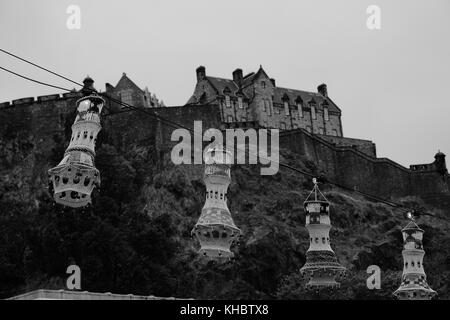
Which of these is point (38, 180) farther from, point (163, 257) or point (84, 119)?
point (84, 119)

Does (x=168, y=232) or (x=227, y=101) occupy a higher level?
(x=227, y=101)

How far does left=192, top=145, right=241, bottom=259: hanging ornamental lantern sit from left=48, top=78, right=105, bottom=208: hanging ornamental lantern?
216 centimetres

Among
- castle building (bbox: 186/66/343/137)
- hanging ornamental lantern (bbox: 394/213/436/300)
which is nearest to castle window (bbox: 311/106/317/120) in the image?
castle building (bbox: 186/66/343/137)

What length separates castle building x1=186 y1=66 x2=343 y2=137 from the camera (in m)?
60.8

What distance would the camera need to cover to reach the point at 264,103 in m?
61.5

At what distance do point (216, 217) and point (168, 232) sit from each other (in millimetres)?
33319

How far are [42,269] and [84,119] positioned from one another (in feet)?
110

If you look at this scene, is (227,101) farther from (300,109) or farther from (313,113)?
(313,113)

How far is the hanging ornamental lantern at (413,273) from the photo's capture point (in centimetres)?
1873

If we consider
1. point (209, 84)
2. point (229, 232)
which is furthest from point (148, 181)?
point (229, 232)

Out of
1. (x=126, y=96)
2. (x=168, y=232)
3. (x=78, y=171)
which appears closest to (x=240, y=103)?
(x=126, y=96)

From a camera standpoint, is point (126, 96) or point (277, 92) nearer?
point (126, 96)

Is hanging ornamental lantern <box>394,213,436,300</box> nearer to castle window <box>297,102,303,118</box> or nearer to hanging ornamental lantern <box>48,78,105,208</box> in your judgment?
hanging ornamental lantern <box>48,78,105,208</box>

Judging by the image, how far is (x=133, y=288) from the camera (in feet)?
146
